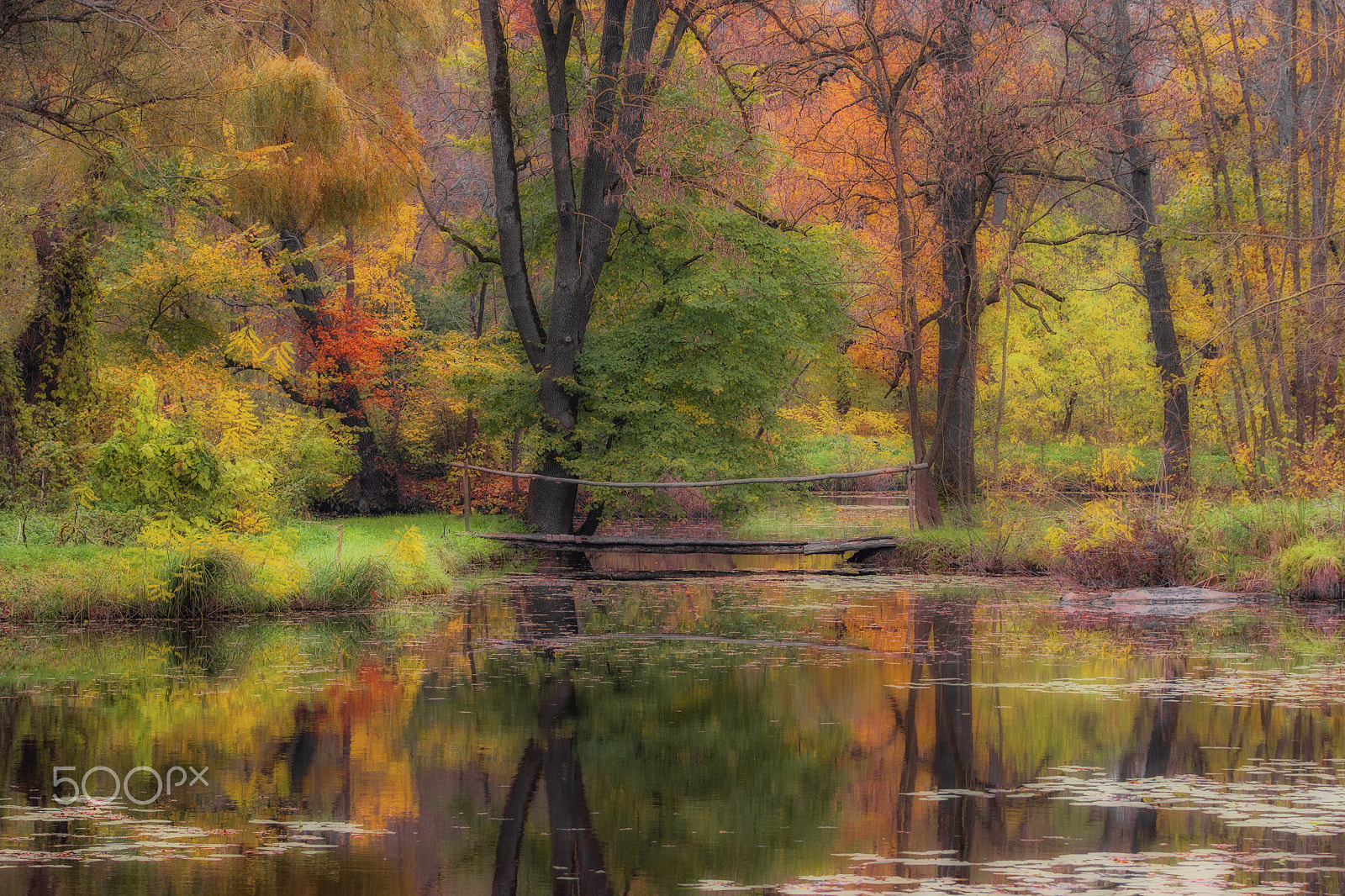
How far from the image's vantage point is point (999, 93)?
58.0ft

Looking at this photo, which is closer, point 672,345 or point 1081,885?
point 1081,885

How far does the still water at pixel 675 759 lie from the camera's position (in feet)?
16.3

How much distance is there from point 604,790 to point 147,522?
301 inches

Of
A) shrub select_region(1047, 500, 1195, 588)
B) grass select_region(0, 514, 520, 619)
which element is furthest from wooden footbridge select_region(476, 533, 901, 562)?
shrub select_region(1047, 500, 1195, 588)

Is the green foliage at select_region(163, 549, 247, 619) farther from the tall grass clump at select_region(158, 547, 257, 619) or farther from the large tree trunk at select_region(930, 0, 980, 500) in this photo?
the large tree trunk at select_region(930, 0, 980, 500)

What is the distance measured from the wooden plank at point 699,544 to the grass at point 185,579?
3575mm

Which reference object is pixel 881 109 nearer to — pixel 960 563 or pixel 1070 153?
pixel 1070 153

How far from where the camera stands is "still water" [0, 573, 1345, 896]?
4973mm

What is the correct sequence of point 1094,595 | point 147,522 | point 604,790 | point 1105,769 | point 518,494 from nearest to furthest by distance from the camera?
point 604,790
point 1105,769
point 147,522
point 1094,595
point 518,494

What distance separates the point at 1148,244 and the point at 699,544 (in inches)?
341

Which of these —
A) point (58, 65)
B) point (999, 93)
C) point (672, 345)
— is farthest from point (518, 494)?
point (58, 65)

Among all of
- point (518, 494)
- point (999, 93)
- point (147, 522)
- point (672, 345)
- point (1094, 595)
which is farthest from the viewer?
point (518, 494)

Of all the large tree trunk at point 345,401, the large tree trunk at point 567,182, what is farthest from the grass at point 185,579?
the large tree trunk at point 345,401

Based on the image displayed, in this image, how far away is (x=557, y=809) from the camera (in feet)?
19.5
